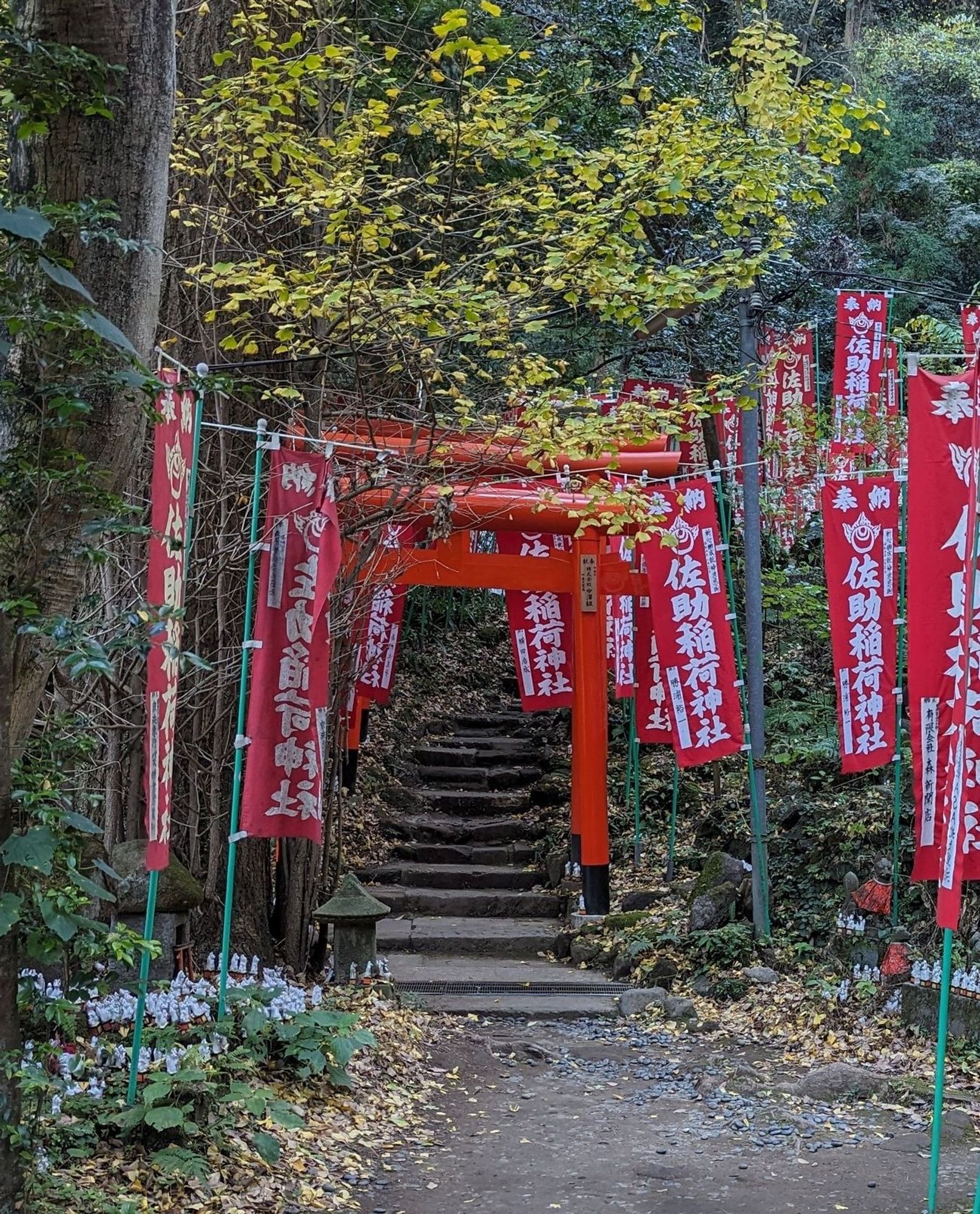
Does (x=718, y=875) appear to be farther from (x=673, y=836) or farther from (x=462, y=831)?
(x=462, y=831)

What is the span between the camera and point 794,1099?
7.10 metres

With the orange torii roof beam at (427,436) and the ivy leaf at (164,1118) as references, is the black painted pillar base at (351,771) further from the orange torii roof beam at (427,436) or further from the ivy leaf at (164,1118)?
the ivy leaf at (164,1118)

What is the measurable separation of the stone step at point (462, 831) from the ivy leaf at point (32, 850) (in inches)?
449

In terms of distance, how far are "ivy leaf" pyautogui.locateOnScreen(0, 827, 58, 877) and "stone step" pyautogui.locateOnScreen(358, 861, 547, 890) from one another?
9.74 m

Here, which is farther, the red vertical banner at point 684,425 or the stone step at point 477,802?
the stone step at point 477,802

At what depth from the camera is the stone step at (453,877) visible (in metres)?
13.2

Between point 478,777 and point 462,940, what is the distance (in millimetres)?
5583

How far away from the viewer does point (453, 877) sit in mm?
13266

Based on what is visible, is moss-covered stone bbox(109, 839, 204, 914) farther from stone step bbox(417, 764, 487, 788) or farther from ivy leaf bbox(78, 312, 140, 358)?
stone step bbox(417, 764, 487, 788)

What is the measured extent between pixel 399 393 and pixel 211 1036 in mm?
5616

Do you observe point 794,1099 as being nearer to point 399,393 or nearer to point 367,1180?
point 367,1180

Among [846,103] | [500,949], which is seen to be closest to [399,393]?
[846,103]

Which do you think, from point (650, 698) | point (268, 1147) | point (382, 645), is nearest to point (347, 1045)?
point (268, 1147)

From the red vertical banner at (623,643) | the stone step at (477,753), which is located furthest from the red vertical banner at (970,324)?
the stone step at (477,753)
